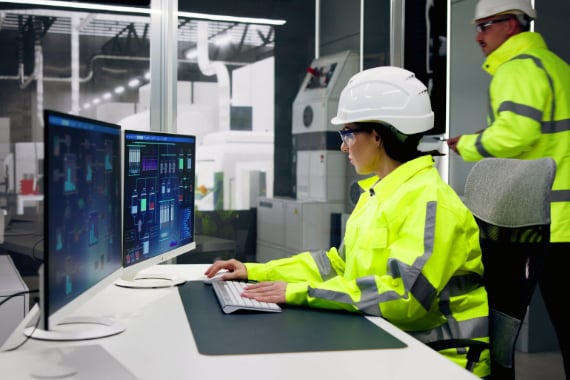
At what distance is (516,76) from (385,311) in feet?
5.49

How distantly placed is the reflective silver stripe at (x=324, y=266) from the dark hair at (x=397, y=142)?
0.39 m

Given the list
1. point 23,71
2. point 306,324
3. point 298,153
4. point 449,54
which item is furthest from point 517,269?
point 23,71

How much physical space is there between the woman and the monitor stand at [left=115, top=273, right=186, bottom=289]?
16cm

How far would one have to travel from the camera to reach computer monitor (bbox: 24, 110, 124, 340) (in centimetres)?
104

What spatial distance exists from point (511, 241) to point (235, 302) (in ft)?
2.34

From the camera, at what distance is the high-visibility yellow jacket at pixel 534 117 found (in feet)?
8.85

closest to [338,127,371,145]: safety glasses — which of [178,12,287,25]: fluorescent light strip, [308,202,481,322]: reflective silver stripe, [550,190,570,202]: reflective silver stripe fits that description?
[308,202,481,322]: reflective silver stripe

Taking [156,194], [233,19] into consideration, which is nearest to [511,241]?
[156,194]

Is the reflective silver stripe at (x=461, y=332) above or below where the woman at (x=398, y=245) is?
below

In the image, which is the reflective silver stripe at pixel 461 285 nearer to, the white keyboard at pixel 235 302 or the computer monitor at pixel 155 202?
the white keyboard at pixel 235 302

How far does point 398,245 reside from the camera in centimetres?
152

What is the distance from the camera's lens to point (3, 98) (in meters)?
3.91

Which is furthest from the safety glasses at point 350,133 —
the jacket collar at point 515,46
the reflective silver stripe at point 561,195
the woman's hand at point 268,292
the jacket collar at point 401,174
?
the jacket collar at point 515,46

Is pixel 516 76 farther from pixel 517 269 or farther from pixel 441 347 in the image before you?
pixel 441 347
